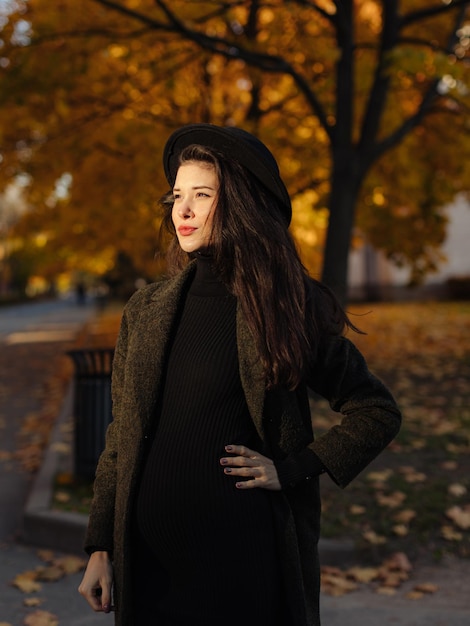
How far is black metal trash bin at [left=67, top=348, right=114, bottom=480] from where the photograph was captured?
6445mm

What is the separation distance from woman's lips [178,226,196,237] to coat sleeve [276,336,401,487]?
1.48 ft

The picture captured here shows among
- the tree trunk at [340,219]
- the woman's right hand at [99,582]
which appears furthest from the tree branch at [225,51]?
the woman's right hand at [99,582]

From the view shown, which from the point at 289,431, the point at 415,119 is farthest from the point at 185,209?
the point at 415,119

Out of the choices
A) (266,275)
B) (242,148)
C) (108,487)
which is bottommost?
(108,487)

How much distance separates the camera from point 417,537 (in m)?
5.42

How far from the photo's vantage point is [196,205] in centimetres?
202

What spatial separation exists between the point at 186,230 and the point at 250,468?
24.4 inches

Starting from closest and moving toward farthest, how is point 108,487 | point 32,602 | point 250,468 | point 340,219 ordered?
1. point 250,468
2. point 108,487
3. point 32,602
4. point 340,219

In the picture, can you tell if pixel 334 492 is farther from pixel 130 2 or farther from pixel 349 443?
pixel 130 2

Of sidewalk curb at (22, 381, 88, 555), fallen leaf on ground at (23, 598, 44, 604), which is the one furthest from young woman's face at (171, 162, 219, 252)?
sidewalk curb at (22, 381, 88, 555)

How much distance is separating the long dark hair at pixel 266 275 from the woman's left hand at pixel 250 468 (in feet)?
0.58

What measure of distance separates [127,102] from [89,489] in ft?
23.8

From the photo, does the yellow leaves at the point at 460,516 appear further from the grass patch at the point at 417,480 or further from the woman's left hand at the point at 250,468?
the woman's left hand at the point at 250,468

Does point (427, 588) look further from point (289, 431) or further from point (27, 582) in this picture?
point (289, 431)
